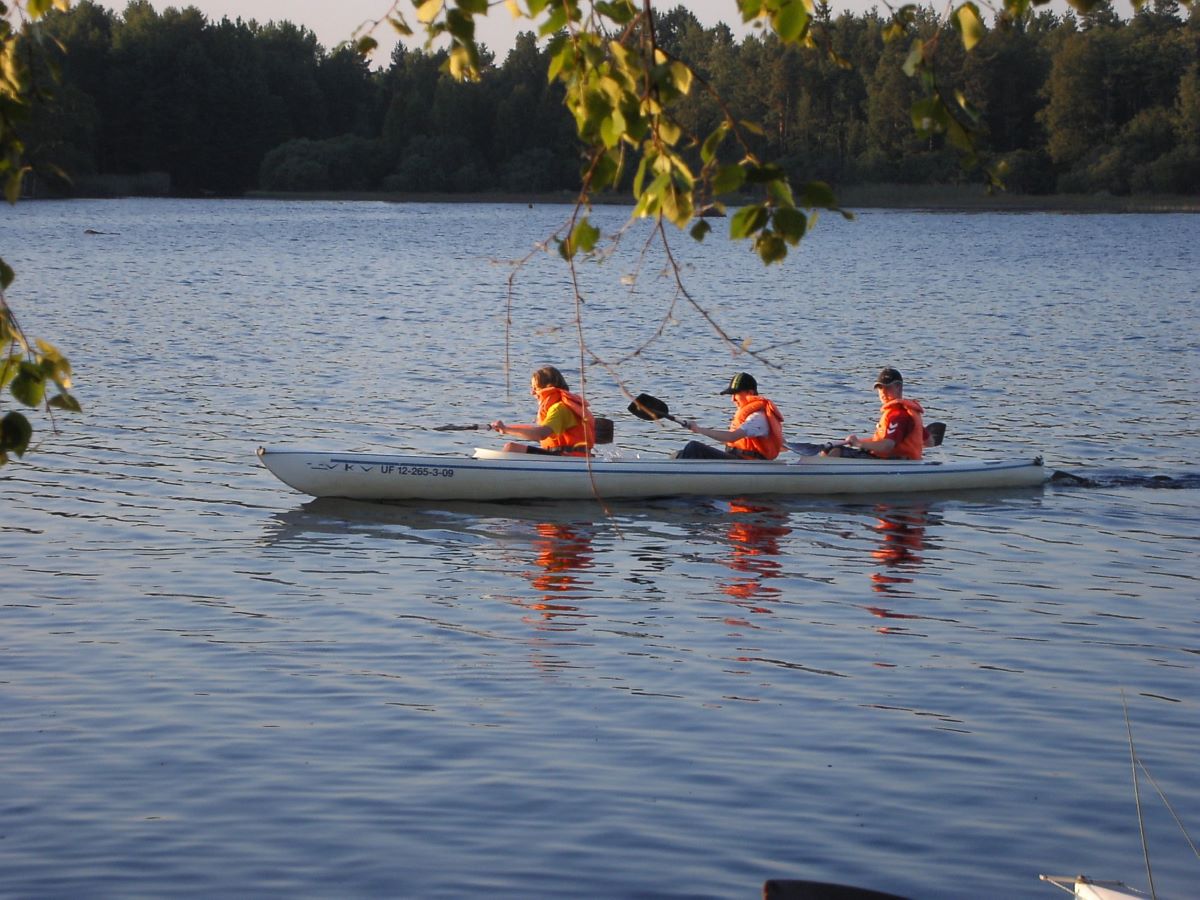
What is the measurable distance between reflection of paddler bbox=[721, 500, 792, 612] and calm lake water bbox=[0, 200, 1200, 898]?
1.6 inches

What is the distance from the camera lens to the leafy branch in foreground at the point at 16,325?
3.33 meters

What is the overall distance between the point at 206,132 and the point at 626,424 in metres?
101

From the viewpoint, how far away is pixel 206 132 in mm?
112438

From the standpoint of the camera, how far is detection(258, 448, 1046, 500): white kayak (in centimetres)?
1332

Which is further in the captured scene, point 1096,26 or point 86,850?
point 1096,26

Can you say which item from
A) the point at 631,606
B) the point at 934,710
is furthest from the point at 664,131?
the point at 631,606

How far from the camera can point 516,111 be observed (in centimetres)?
11019

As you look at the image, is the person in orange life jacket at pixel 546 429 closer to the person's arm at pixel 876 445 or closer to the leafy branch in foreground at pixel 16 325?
the person's arm at pixel 876 445

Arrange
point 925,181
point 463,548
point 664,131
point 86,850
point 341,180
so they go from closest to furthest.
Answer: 1. point 664,131
2. point 86,850
3. point 463,548
4. point 925,181
5. point 341,180

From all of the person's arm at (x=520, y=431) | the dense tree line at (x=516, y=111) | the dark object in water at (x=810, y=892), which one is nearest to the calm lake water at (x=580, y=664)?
the person's arm at (x=520, y=431)

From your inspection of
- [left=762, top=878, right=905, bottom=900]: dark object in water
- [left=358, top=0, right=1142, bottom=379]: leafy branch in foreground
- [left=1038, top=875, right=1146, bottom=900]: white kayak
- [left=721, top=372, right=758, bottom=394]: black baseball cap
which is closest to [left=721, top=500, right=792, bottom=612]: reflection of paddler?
[left=721, top=372, right=758, bottom=394]: black baseball cap

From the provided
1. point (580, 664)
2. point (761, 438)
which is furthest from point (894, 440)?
point (580, 664)

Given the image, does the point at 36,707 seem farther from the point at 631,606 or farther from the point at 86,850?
the point at 631,606

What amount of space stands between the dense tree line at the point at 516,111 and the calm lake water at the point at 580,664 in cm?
7624
